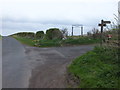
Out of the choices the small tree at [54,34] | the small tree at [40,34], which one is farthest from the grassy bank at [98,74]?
the small tree at [40,34]

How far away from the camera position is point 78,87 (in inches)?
343

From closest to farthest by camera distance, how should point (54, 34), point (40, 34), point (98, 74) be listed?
point (98, 74) < point (54, 34) < point (40, 34)

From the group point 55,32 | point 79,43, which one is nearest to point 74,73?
point 79,43

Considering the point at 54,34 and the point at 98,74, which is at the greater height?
the point at 54,34

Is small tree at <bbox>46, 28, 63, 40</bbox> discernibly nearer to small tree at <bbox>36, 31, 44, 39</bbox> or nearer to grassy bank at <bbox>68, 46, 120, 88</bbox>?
small tree at <bbox>36, 31, 44, 39</bbox>

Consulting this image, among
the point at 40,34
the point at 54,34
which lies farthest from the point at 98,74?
the point at 40,34

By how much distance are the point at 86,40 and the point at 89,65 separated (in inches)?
659

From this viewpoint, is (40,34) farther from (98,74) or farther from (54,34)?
(98,74)

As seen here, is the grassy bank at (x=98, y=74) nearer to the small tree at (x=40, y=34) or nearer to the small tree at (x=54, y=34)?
the small tree at (x=54, y=34)

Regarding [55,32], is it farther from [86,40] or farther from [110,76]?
[110,76]

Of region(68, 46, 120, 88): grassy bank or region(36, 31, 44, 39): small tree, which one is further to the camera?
region(36, 31, 44, 39): small tree

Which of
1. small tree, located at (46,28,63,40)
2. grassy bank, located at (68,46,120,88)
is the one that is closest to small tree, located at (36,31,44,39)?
small tree, located at (46,28,63,40)

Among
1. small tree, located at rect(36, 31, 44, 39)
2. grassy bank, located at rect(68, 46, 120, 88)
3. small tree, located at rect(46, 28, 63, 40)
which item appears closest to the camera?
grassy bank, located at rect(68, 46, 120, 88)

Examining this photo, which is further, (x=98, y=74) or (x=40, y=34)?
(x=40, y=34)
